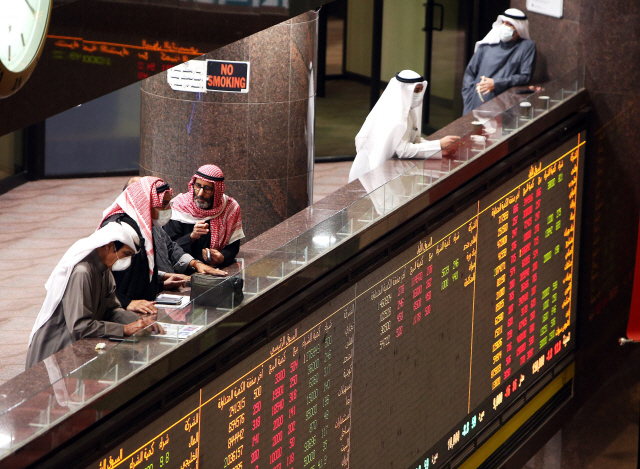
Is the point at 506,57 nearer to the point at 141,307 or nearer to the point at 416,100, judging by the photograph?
the point at 416,100

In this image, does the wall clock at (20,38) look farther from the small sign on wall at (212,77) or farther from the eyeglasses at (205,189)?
the small sign on wall at (212,77)

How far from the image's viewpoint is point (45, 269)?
9.27 meters

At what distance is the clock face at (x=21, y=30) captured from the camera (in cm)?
340

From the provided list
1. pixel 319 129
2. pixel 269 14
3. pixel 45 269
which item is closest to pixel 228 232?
pixel 269 14

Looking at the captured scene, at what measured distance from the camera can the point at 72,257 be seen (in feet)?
14.2

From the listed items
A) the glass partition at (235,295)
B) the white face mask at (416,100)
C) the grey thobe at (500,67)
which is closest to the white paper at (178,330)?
the glass partition at (235,295)

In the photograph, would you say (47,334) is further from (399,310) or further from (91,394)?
(399,310)

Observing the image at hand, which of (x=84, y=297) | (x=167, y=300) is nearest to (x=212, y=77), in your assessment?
(x=167, y=300)

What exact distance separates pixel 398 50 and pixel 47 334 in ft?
32.0

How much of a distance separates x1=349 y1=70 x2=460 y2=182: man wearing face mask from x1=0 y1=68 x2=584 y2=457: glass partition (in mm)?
152

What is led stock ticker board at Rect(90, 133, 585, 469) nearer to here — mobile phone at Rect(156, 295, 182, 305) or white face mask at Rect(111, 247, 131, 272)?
mobile phone at Rect(156, 295, 182, 305)

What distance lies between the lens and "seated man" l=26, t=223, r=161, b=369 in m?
4.29

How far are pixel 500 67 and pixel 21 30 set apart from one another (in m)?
5.18

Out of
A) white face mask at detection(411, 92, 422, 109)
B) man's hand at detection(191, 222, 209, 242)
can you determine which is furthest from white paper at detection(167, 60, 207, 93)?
man's hand at detection(191, 222, 209, 242)
